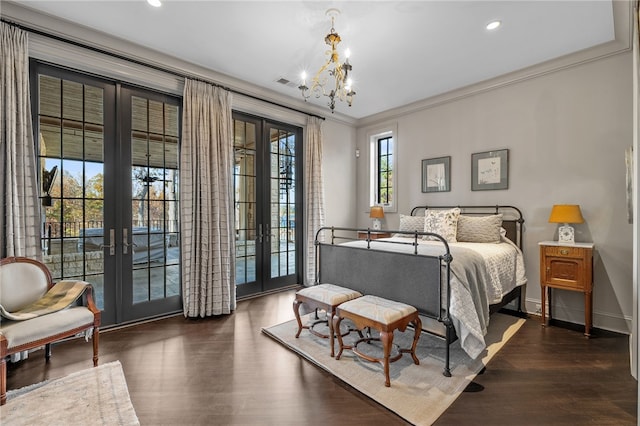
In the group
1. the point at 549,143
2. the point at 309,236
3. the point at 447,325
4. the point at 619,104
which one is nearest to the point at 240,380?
the point at 447,325

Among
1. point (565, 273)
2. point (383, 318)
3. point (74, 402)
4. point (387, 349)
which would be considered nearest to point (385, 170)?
point (565, 273)

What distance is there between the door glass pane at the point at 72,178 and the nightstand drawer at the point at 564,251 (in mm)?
4874

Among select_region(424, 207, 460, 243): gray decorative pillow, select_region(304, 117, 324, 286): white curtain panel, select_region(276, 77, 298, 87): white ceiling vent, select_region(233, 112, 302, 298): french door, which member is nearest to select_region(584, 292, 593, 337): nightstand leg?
select_region(424, 207, 460, 243): gray decorative pillow

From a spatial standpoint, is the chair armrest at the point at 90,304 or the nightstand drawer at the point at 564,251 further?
the nightstand drawer at the point at 564,251

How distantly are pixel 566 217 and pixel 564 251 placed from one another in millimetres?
365

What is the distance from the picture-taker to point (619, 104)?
3090 mm

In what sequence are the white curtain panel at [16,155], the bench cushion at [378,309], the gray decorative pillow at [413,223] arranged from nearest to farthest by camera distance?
the bench cushion at [378,309]
the white curtain panel at [16,155]
the gray decorative pillow at [413,223]

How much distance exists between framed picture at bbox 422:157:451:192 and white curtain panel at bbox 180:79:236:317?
3051 millimetres

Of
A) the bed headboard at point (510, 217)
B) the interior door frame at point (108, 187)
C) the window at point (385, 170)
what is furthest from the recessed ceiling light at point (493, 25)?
the interior door frame at point (108, 187)

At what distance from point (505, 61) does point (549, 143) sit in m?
1.12

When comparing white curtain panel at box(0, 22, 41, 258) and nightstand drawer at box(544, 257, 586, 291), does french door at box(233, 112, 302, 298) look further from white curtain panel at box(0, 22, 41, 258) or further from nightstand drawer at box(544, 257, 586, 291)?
nightstand drawer at box(544, 257, 586, 291)

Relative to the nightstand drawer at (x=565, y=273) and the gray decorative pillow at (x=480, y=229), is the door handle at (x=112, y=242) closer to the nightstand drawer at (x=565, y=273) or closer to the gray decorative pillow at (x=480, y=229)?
the gray decorative pillow at (x=480, y=229)

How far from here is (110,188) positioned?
316 cm

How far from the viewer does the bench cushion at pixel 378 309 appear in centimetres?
219
